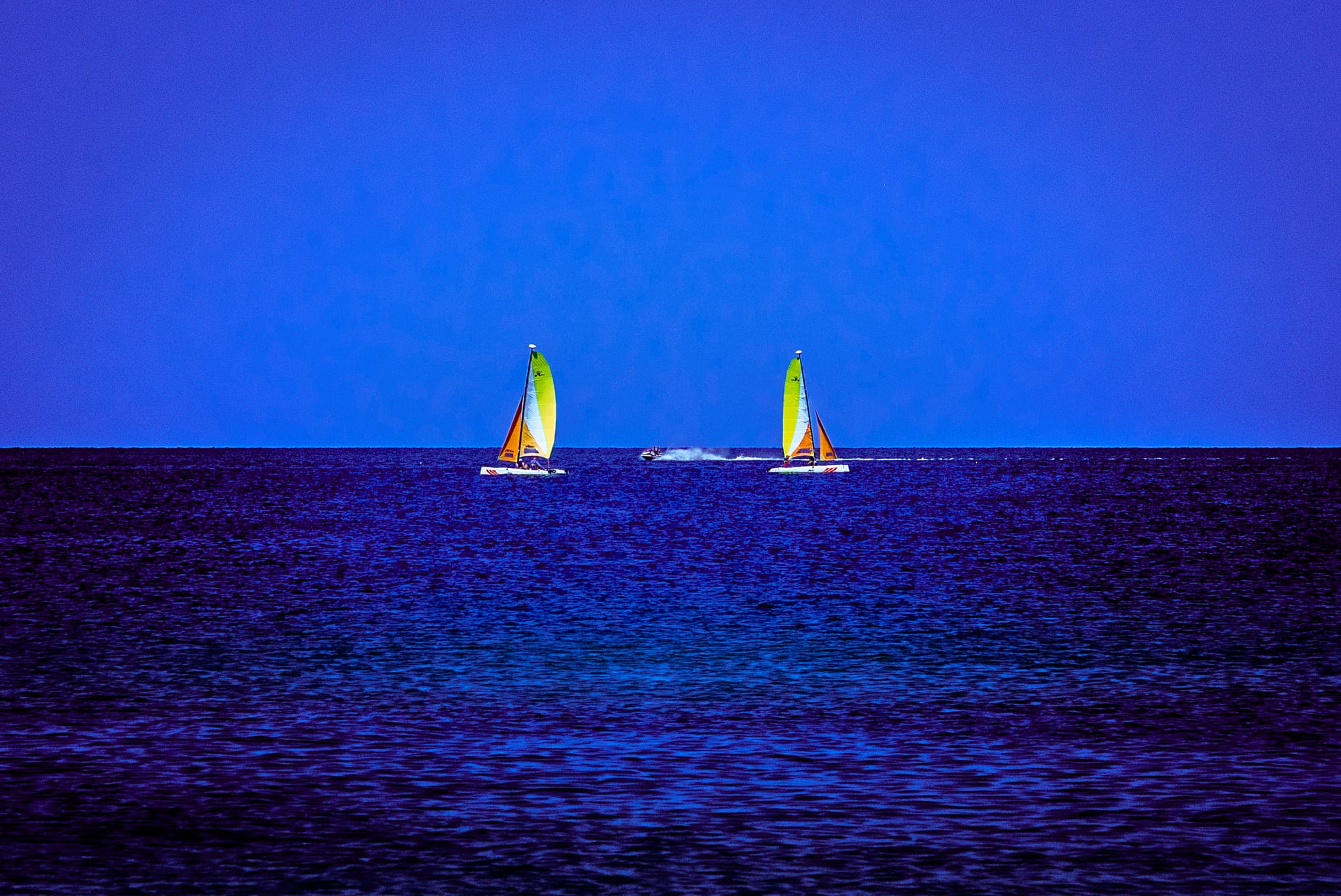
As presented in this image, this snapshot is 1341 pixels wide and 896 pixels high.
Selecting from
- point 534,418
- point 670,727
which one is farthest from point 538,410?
point 670,727

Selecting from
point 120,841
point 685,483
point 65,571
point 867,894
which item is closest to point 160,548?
point 65,571

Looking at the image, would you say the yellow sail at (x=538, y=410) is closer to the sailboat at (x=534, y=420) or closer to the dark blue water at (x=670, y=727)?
the sailboat at (x=534, y=420)

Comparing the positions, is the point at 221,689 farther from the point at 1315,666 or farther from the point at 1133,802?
the point at 1315,666

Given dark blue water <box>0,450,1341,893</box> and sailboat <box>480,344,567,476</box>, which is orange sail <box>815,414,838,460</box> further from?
dark blue water <box>0,450,1341,893</box>

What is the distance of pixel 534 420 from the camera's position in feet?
465

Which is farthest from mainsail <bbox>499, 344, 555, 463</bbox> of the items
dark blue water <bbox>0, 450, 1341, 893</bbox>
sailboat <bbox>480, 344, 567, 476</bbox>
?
dark blue water <bbox>0, 450, 1341, 893</bbox>

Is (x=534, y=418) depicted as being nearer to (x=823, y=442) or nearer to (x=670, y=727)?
(x=823, y=442)

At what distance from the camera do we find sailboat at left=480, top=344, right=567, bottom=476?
136 metres

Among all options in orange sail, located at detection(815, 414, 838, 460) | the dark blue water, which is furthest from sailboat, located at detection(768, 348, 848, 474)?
the dark blue water

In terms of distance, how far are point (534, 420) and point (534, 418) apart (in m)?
0.30

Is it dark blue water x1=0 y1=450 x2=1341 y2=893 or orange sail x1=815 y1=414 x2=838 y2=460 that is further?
orange sail x1=815 y1=414 x2=838 y2=460

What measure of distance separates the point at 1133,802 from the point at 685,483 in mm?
156587

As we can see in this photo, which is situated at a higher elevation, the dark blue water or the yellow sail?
the yellow sail

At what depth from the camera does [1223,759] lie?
70.4 feet
